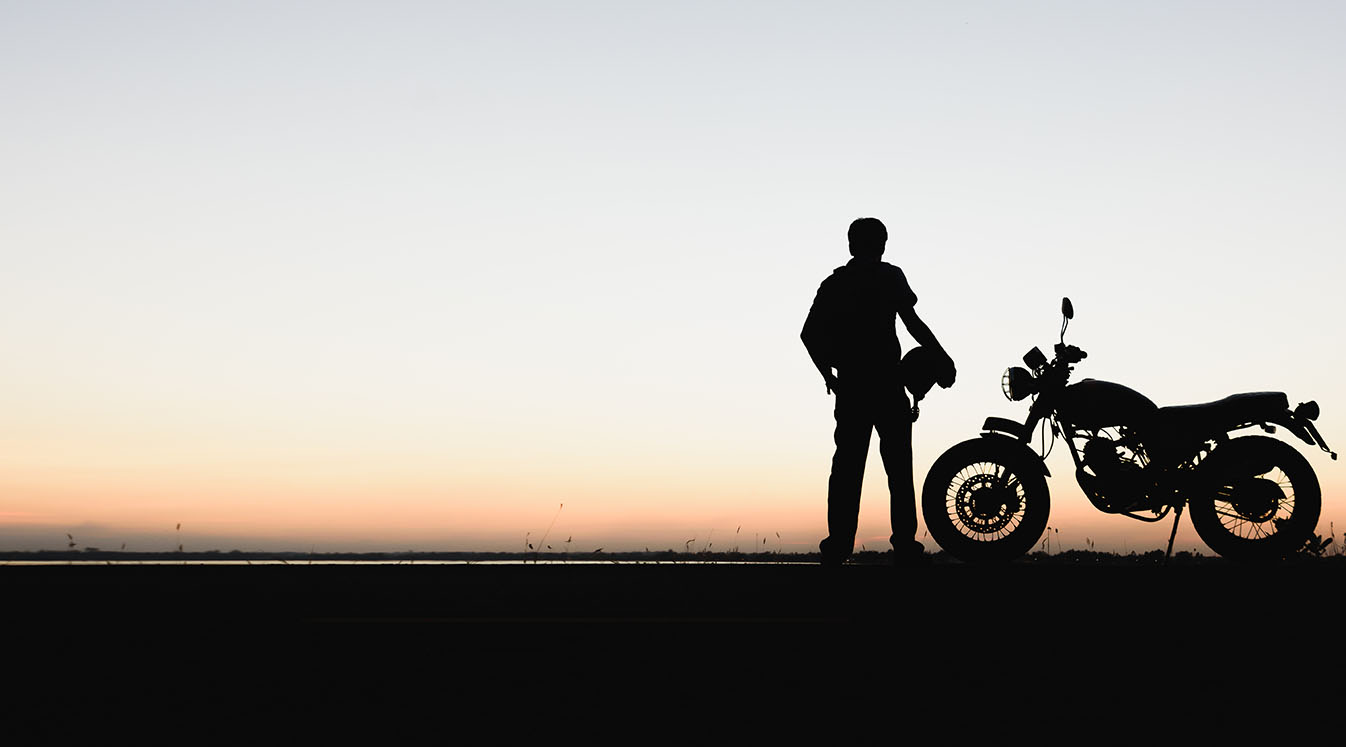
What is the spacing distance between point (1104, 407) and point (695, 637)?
6844 millimetres

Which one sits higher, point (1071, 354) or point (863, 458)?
point (1071, 354)

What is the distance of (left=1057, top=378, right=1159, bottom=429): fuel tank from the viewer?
11273mm

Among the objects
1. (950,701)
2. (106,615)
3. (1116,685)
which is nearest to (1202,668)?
(1116,685)

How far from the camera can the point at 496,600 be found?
7070 mm

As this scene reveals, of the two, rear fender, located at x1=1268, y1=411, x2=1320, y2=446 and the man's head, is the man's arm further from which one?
rear fender, located at x1=1268, y1=411, x2=1320, y2=446

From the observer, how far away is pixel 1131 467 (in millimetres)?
11227

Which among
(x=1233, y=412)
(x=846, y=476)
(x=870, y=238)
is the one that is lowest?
(x=846, y=476)

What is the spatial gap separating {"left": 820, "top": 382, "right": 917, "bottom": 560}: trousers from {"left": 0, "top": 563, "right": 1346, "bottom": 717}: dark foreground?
1.67 meters

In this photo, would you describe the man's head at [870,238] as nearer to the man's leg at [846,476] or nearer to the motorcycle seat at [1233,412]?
the man's leg at [846,476]

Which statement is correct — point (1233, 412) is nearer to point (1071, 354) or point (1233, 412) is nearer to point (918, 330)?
point (1071, 354)

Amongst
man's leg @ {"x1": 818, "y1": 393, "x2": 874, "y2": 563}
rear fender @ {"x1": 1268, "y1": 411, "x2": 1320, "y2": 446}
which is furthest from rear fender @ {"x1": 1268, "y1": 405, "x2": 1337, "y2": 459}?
man's leg @ {"x1": 818, "y1": 393, "x2": 874, "y2": 563}

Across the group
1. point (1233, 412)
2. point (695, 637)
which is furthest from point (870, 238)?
point (695, 637)

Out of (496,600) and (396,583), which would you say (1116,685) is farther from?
(396,583)

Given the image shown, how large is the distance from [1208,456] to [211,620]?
8122 millimetres
